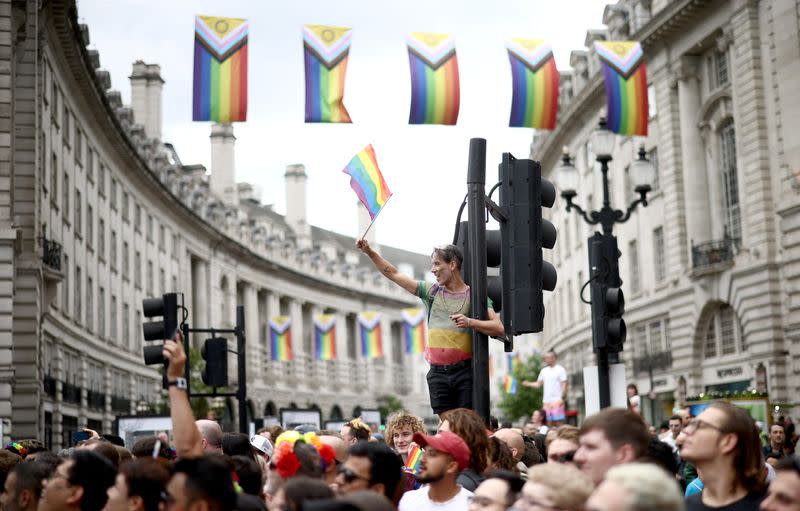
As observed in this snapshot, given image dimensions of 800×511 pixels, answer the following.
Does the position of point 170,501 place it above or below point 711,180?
below

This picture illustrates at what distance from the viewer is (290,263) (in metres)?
98.2

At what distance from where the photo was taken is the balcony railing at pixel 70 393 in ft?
155

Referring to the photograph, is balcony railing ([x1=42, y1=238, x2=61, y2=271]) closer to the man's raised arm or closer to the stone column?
the stone column

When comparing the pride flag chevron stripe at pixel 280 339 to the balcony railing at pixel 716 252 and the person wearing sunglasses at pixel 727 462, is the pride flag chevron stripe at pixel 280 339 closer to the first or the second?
the balcony railing at pixel 716 252

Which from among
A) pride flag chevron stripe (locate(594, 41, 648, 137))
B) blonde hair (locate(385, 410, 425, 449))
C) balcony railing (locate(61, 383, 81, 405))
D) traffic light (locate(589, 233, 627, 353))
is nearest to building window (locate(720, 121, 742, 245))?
pride flag chevron stripe (locate(594, 41, 648, 137))

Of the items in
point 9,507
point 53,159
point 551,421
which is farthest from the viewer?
point 53,159

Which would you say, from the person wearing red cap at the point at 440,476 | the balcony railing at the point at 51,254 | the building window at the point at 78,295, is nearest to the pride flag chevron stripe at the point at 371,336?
the building window at the point at 78,295

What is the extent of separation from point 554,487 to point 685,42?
4168cm

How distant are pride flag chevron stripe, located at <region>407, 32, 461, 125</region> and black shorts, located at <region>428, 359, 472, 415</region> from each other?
12.5 m

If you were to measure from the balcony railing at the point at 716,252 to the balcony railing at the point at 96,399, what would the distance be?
957 inches

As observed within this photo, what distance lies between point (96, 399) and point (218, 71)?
32836 millimetres

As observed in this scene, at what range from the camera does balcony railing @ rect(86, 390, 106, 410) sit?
52031 mm

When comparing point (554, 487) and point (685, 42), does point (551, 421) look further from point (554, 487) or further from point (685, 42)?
point (685, 42)

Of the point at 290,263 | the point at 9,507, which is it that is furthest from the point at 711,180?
the point at 290,263
